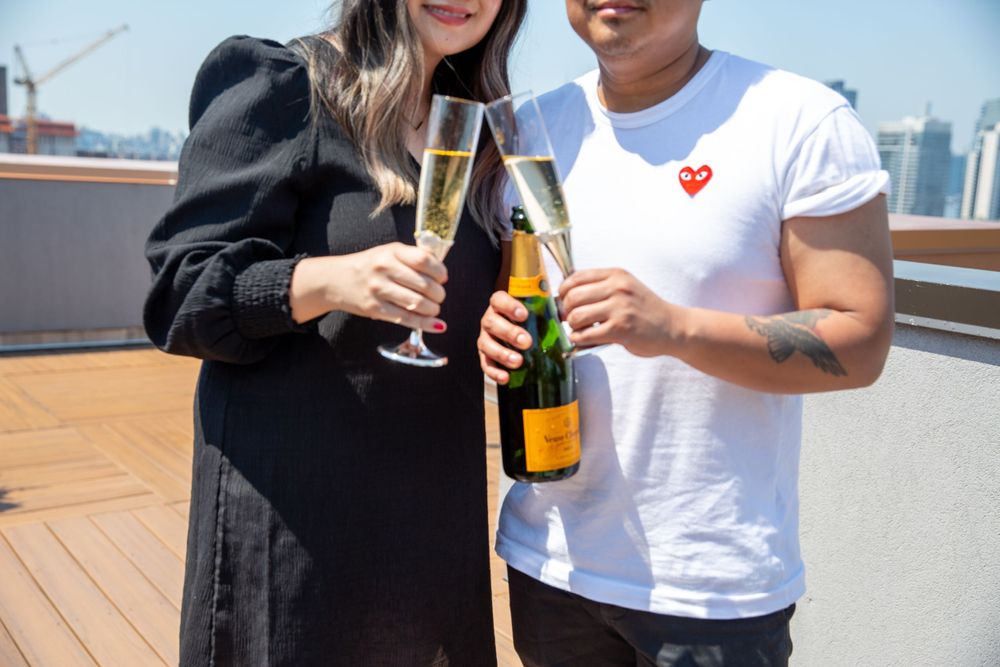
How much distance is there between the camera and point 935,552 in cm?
218

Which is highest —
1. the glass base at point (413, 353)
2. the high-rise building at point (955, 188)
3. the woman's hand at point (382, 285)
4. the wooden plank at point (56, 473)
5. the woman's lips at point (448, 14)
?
the woman's lips at point (448, 14)

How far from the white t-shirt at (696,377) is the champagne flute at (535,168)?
0.56ft

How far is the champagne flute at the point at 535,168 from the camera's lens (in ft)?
4.09

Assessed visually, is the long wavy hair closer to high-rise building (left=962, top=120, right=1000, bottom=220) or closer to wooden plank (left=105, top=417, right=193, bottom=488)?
wooden plank (left=105, top=417, right=193, bottom=488)

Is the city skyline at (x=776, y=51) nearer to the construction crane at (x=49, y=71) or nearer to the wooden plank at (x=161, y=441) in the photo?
the construction crane at (x=49, y=71)

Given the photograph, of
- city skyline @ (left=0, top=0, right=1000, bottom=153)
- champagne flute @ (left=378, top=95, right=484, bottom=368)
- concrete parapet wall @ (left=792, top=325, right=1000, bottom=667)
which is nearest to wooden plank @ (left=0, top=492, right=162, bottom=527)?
concrete parapet wall @ (left=792, top=325, right=1000, bottom=667)

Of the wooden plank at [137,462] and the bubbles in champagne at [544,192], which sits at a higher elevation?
the bubbles in champagne at [544,192]

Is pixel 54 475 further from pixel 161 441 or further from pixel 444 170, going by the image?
pixel 444 170

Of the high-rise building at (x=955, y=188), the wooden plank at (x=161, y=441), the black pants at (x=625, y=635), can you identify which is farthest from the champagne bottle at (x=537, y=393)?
the high-rise building at (x=955, y=188)

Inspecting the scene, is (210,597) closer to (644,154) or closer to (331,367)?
(331,367)

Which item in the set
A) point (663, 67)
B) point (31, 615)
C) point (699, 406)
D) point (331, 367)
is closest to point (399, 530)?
point (331, 367)

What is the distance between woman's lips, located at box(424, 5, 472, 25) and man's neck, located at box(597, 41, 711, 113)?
264 millimetres

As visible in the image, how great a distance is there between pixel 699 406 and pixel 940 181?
64.3m

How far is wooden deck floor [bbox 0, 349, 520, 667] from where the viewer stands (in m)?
3.05
